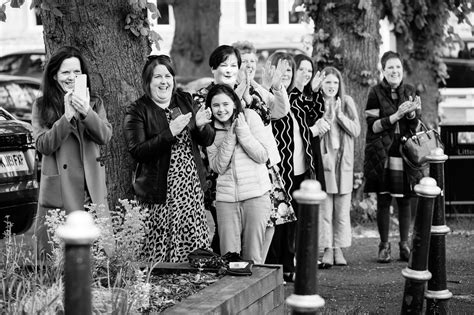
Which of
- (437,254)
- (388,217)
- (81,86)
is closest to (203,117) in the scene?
(81,86)

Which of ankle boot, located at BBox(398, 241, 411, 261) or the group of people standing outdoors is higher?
the group of people standing outdoors

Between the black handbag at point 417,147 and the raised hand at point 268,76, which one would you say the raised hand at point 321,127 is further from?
the black handbag at point 417,147

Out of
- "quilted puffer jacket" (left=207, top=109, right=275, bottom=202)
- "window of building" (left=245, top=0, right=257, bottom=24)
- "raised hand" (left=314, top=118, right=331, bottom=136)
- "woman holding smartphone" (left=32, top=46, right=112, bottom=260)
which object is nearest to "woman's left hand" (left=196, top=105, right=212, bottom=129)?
"quilted puffer jacket" (left=207, top=109, right=275, bottom=202)

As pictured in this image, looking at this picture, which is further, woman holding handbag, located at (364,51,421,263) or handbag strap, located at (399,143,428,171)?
woman holding handbag, located at (364,51,421,263)

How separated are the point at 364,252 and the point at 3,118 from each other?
397 centimetres

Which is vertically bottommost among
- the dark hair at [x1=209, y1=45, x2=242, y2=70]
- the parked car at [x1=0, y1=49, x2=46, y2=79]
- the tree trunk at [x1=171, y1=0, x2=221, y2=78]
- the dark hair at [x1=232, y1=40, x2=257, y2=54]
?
the dark hair at [x1=209, y1=45, x2=242, y2=70]

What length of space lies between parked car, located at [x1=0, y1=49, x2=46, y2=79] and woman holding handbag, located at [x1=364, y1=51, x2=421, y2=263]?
50.0 ft

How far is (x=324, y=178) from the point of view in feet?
32.4

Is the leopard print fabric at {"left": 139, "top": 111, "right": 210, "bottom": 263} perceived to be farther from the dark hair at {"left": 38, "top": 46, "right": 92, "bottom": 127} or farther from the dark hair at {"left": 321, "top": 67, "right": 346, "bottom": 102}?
the dark hair at {"left": 321, "top": 67, "right": 346, "bottom": 102}

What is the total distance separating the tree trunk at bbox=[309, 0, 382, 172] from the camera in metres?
13.6

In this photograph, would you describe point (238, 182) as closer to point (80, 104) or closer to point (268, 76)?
point (268, 76)

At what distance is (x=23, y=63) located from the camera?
25391 mm

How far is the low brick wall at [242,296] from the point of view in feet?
18.5

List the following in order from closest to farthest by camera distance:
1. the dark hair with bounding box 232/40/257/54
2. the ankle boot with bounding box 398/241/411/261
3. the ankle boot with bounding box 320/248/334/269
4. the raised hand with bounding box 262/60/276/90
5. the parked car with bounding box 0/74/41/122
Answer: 1. the raised hand with bounding box 262/60/276/90
2. the dark hair with bounding box 232/40/257/54
3. the ankle boot with bounding box 320/248/334/269
4. the ankle boot with bounding box 398/241/411/261
5. the parked car with bounding box 0/74/41/122
